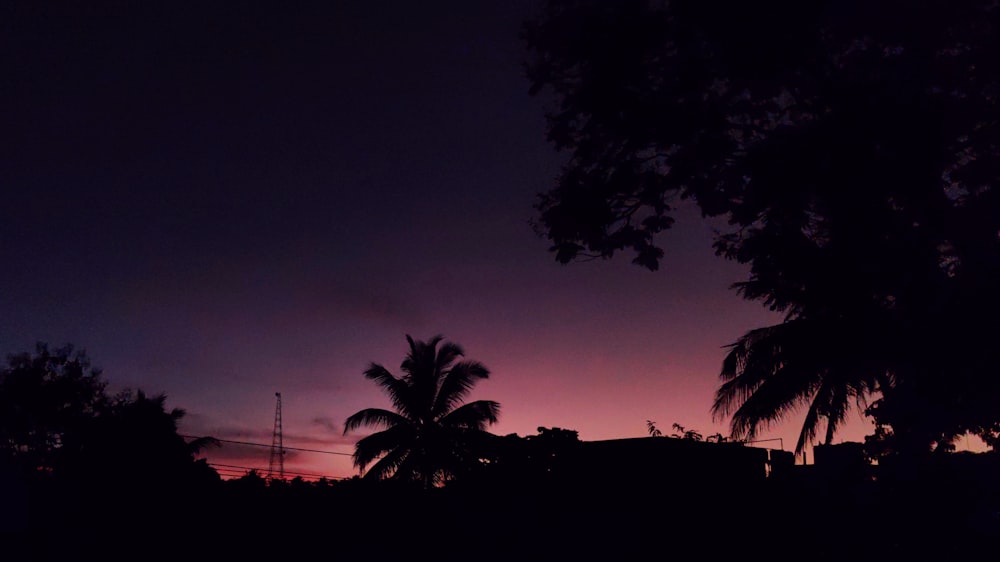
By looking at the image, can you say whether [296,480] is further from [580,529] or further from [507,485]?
[580,529]

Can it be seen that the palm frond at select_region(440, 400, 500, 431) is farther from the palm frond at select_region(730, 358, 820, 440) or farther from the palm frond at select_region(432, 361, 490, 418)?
the palm frond at select_region(730, 358, 820, 440)

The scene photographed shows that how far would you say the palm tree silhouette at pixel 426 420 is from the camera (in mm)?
24609

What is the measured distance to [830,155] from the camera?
21.1ft

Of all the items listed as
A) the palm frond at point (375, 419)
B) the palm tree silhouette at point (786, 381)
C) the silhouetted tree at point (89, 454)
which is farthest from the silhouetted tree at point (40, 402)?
the palm tree silhouette at point (786, 381)

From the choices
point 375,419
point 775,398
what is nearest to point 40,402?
point 375,419

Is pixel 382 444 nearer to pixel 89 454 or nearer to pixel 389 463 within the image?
pixel 389 463

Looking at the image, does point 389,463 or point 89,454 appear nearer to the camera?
point 89,454

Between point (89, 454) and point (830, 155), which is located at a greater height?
point (830, 155)

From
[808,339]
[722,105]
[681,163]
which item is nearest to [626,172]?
[681,163]

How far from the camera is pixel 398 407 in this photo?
25625mm

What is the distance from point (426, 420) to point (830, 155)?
67.5 feet

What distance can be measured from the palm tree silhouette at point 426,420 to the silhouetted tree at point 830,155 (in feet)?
57.9

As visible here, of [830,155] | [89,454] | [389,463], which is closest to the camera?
[830,155]

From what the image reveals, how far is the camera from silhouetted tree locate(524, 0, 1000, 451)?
20.7 ft
